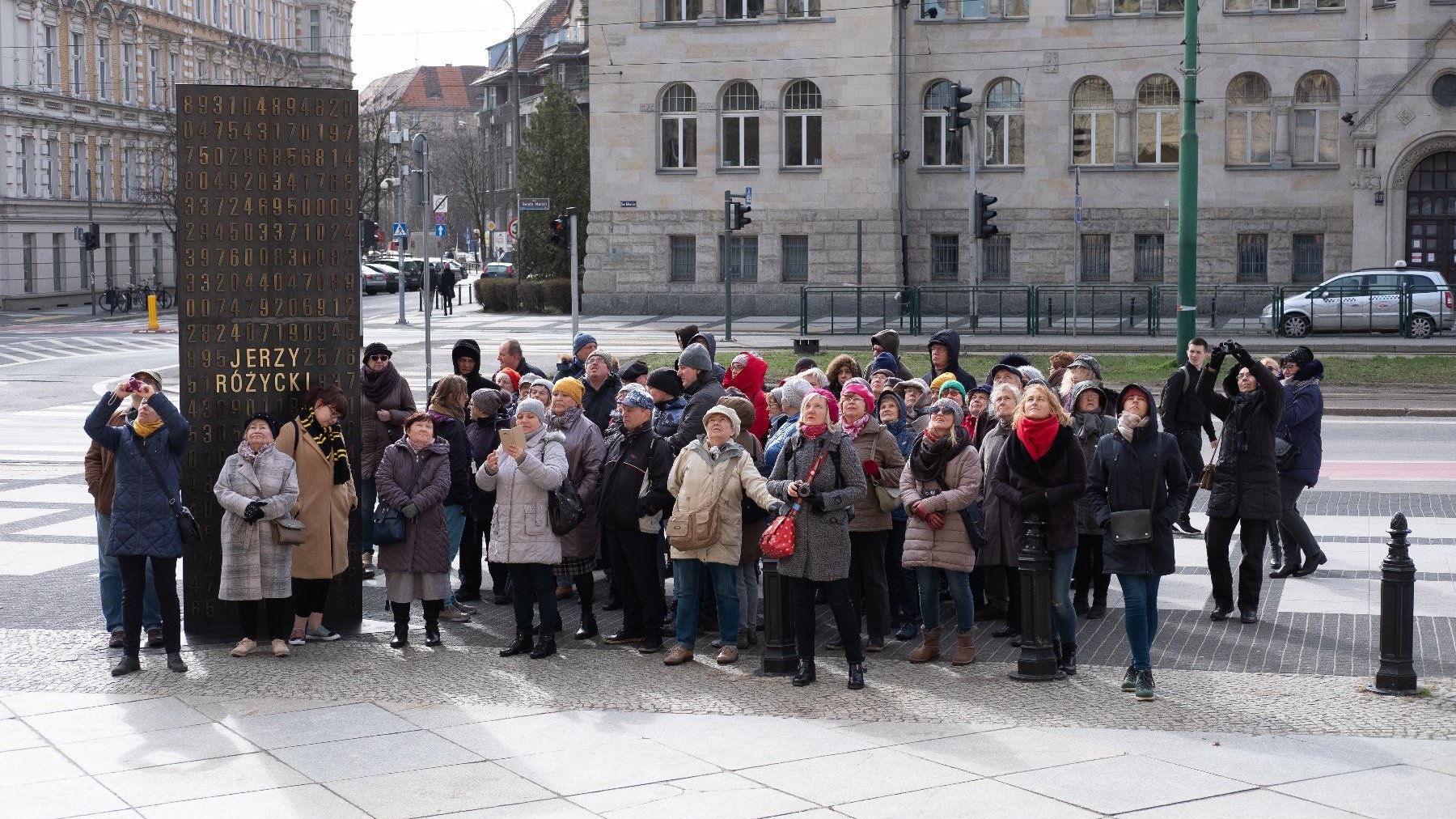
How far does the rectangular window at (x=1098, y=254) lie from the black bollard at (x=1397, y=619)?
3764 cm

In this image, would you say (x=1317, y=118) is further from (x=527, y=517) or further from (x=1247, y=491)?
(x=527, y=517)

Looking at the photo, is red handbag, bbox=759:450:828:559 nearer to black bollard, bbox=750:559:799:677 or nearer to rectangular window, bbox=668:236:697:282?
black bollard, bbox=750:559:799:677

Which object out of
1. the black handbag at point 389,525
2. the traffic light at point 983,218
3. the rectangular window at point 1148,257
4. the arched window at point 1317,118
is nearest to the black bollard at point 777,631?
the black handbag at point 389,525

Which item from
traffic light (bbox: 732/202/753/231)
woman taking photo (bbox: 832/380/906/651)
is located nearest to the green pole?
woman taking photo (bbox: 832/380/906/651)

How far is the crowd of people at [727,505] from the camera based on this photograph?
9430 millimetres

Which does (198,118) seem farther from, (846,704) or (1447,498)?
(1447,498)

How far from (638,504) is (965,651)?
7.03 ft

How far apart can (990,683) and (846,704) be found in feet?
3.02

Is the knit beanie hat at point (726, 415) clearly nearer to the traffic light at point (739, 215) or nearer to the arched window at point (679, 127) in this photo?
the traffic light at point (739, 215)

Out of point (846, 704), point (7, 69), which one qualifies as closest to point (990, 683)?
point (846, 704)

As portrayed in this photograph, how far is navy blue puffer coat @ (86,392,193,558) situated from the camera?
9.89 metres

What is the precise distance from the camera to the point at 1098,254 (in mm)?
45906

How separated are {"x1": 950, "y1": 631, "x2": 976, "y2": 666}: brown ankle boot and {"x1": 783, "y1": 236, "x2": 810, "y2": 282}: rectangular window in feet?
124

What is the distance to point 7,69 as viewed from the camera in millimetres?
59156
